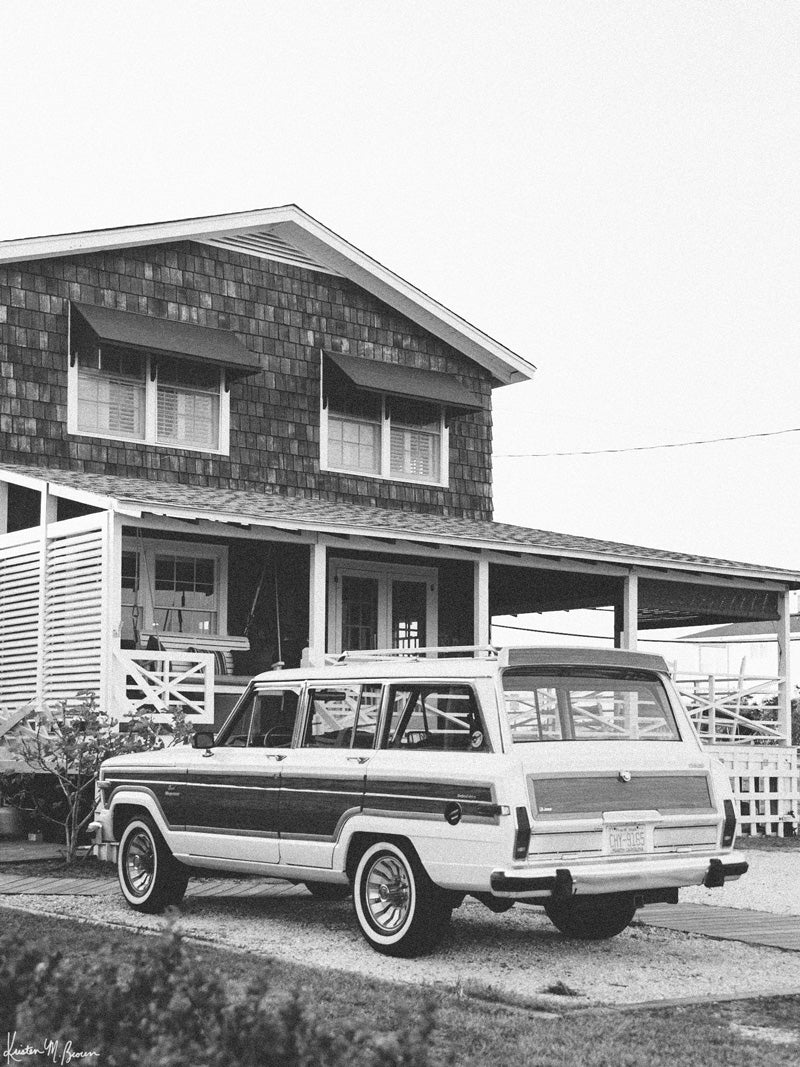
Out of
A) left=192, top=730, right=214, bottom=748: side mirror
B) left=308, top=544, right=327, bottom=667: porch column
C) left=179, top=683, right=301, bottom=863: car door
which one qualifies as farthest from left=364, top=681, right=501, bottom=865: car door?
left=308, top=544, right=327, bottom=667: porch column

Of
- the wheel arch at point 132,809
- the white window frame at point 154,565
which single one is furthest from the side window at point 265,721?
the white window frame at point 154,565

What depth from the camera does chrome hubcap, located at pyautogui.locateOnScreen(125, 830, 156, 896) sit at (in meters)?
10.9

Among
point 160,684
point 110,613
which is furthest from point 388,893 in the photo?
point 110,613

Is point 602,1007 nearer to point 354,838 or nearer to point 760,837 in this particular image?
point 354,838

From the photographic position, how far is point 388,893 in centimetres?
915

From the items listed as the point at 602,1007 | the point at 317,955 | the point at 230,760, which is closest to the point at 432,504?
the point at 230,760

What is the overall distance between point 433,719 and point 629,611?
436 inches

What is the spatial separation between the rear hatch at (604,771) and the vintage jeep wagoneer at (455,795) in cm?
1

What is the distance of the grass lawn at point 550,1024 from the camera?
6.25 metres

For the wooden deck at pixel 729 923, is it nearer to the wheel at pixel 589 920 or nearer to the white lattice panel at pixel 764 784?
the wheel at pixel 589 920

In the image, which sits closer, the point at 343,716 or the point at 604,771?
the point at 604,771

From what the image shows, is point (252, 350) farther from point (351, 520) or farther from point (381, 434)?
point (351, 520)

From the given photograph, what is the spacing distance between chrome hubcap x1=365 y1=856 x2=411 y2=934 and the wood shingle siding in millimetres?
11601

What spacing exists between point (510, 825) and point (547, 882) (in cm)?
38
